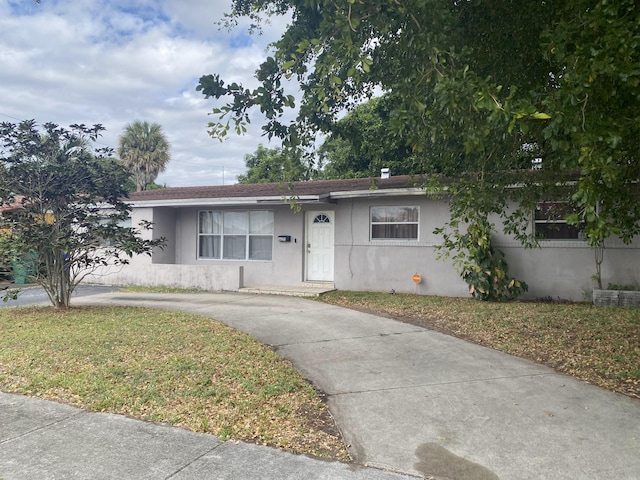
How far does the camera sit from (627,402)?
433 centimetres

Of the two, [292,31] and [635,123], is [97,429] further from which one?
[635,123]

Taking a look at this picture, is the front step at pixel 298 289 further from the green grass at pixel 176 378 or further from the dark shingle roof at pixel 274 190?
the green grass at pixel 176 378

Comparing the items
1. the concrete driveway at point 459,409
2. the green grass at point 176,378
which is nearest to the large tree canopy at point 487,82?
the concrete driveway at point 459,409

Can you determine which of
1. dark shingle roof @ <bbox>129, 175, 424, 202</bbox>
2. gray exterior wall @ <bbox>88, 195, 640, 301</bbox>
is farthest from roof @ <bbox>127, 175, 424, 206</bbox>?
gray exterior wall @ <bbox>88, 195, 640, 301</bbox>

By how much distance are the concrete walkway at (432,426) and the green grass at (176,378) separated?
216mm

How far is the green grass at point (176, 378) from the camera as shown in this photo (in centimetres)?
383

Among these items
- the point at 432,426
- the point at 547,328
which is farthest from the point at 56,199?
the point at 547,328

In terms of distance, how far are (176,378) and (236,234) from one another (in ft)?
30.2

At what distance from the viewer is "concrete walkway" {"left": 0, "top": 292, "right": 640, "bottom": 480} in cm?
316

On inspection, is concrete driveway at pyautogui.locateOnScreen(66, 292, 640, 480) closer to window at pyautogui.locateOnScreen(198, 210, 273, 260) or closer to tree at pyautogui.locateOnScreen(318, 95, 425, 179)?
tree at pyautogui.locateOnScreen(318, 95, 425, 179)

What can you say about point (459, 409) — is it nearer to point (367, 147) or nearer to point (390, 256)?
point (367, 147)

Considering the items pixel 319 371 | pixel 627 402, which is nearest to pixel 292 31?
pixel 319 371

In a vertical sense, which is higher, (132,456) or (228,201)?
(228,201)

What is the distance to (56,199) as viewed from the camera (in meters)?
8.70
